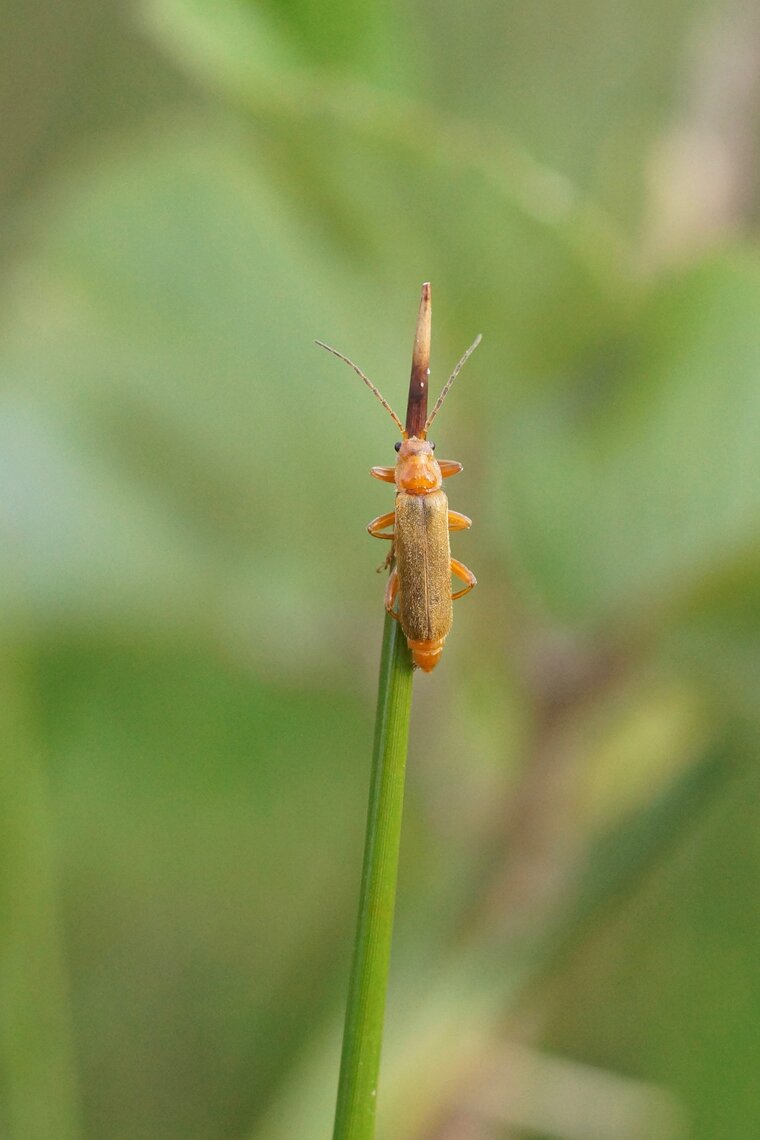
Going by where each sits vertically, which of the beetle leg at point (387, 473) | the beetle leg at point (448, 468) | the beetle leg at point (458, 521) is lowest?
the beetle leg at point (458, 521)

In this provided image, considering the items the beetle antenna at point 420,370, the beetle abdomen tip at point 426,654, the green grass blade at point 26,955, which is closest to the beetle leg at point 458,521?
the beetle abdomen tip at point 426,654

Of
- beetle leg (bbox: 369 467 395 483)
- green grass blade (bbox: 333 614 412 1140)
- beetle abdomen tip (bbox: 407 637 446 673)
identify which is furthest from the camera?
beetle leg (bbox: 369 467 395 483)

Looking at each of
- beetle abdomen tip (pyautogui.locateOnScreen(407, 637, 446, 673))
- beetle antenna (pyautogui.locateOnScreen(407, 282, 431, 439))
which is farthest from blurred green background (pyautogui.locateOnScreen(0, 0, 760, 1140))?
beetle antenna (pyautogui.locateOnScreen(407, 282, 431, 439))

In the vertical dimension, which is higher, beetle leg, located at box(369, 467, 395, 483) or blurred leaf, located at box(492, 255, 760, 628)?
blurred leaf, located at box(492, 255, 760, 628)

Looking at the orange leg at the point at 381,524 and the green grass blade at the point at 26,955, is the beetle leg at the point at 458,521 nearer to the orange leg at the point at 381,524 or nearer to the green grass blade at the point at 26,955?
the orange leg at the point at 381,524

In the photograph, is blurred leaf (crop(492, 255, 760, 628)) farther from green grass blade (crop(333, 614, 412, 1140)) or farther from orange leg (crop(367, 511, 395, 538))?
green grass blade (crop(333, 614, 412, 1140))

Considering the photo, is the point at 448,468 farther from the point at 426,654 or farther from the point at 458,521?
the point at 426,654

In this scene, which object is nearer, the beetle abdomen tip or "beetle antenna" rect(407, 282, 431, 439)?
"beetle antenna" rect(407, 282, 431, 439)

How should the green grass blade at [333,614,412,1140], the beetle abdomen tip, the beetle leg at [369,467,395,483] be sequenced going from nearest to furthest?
the green grass blade at [333,614,412,1140] → the beetle abdomen tip → the beetle leg at [369,467,395,483]
